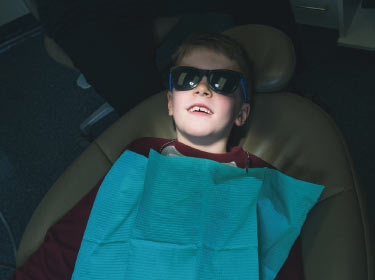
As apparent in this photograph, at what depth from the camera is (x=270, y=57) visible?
91 cm

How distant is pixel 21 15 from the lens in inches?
94.4

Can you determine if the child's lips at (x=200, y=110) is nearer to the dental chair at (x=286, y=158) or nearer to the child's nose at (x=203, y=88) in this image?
the child's nose at (x=203, y=88)

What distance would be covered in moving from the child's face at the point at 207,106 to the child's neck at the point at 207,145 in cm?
1

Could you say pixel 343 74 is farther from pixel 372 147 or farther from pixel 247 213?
pixel 247 213

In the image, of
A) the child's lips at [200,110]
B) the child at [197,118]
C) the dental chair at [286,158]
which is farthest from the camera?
the child's lips at [200,110]

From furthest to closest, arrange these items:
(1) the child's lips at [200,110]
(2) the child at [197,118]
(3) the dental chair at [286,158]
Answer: (1) the child's lips at [200,110] < (2) the child at [197,118] < (3) the dental chair at [286,158]

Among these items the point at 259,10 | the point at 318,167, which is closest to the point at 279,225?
the point at 318,167

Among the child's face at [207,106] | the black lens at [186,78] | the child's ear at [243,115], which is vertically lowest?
the child's ear at [243,115]

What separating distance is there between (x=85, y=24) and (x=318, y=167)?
938mm

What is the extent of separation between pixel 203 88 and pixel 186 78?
6 cm

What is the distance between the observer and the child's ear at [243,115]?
0.96 meters

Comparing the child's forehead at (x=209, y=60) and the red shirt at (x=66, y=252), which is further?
the child's forehead at (x=209, y=60)

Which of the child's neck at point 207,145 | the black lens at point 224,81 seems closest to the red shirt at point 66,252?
the child's neck at point 207,145

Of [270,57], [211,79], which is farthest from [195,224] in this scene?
[270,57]
